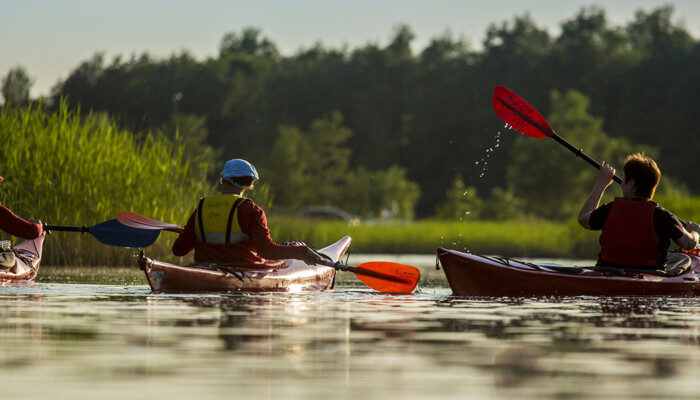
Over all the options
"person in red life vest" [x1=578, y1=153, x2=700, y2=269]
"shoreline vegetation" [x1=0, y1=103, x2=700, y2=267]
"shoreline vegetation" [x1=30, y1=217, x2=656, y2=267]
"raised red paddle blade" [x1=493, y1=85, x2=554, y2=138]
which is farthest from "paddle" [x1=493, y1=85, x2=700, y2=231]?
"shoreline vegetation" [x1=30, y1=217, x2=656, y2=267]

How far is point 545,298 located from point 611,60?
63257 millimetres

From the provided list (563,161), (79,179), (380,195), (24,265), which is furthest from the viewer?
(380,195)

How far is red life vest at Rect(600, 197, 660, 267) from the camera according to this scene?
8.91 meters

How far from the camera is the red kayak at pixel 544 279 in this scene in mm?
9242

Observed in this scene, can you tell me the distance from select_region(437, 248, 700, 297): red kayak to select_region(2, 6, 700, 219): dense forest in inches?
1688

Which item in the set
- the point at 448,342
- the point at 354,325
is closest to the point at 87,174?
the point at 354,325

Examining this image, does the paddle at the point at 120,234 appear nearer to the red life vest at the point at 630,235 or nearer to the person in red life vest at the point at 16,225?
the person in red life vest at the point at 16,225

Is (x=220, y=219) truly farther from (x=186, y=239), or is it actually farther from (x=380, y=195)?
(x=380, y=195)

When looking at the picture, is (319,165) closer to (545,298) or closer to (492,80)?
(492,80)

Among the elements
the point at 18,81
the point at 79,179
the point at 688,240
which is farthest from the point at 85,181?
the point at 18,81

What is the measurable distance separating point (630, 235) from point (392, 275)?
2272 mm

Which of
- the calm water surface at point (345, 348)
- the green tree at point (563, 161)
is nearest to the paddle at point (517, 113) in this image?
the calm water surface at point (345, 348)

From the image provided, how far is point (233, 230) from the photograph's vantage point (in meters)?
9.34

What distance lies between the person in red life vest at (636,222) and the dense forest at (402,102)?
43.1 m
